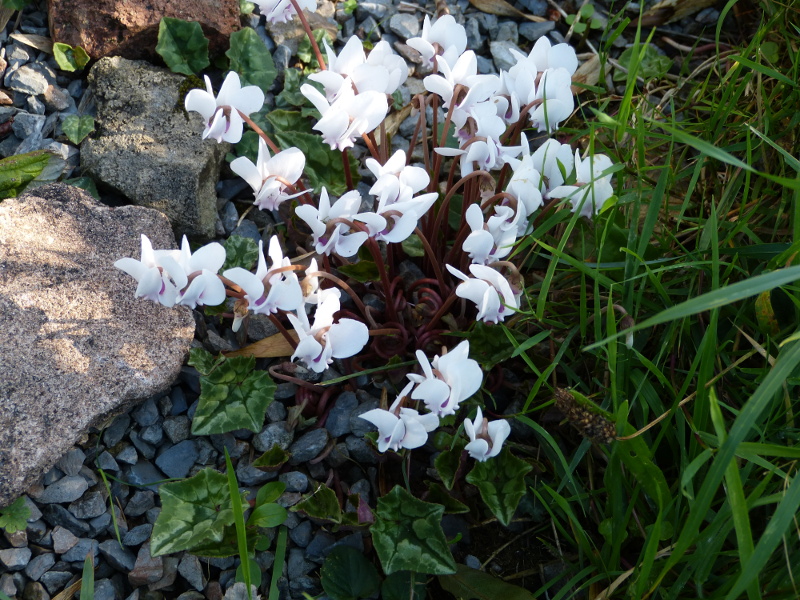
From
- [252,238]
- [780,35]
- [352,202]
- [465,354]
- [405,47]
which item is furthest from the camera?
[405,47]

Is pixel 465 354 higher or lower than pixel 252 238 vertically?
higher

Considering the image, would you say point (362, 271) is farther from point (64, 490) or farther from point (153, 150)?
point (64, 490)

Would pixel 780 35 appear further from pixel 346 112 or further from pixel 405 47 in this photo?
pixel 346 112

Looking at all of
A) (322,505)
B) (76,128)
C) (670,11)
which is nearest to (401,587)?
(322,505)

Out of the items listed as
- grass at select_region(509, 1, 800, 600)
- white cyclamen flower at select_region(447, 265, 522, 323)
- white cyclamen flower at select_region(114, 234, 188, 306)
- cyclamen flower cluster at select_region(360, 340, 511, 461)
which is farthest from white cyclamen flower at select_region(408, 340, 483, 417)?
white cyclamen flower at select_region(114, 234, 188, 306)

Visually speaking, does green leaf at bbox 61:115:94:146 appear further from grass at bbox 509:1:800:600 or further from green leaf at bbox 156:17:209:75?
grass at bbox 509:1:800:600

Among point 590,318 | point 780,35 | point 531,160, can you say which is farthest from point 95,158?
point 780,35

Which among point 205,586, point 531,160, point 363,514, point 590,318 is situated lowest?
point 205,586
